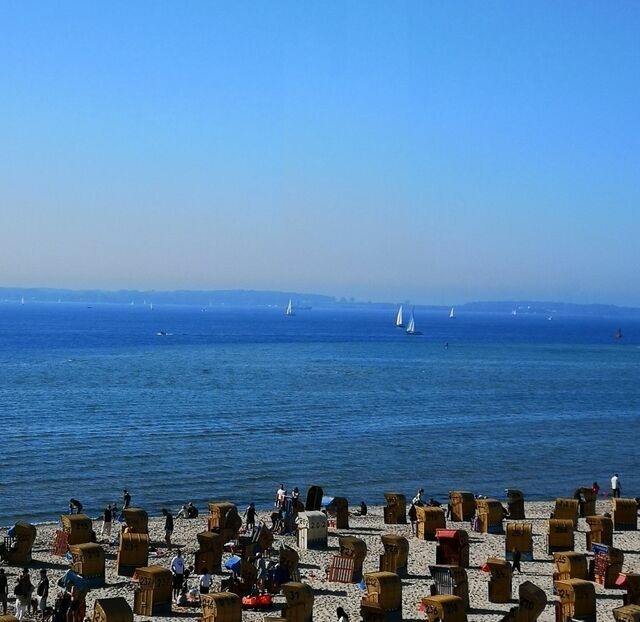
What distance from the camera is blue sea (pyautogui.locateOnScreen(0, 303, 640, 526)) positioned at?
46.1 meters

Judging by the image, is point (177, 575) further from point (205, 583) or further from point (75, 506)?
point (75, 506)

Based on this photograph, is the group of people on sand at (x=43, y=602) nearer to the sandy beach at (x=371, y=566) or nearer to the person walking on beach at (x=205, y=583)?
the sandy beach at (x=371, y=566)

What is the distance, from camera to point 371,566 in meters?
29.5

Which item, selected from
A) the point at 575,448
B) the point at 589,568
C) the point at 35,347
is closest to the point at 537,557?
the point at 589,568

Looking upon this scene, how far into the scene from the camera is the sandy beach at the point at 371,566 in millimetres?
24672

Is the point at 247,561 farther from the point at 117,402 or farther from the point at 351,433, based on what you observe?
the point at 117,402

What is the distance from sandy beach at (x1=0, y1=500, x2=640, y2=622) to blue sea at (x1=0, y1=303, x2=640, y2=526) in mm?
7035

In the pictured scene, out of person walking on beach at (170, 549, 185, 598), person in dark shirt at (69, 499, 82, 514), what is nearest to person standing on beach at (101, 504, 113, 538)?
person in dark shirt at (69, 499, 82, 514)

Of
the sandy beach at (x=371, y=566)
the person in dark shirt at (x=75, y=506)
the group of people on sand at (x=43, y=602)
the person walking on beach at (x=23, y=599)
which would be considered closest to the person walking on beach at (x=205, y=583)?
the sandy beach at (x=371, y=566)

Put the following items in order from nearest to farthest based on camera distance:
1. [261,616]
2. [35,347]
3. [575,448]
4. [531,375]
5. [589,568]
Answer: [261,616] < [589,568] < [575,448] < [531,375] < [35,347]

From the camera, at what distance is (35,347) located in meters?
150

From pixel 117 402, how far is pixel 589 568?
5429cm

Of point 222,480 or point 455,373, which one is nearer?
point 222,480

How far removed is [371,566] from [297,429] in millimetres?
35169
